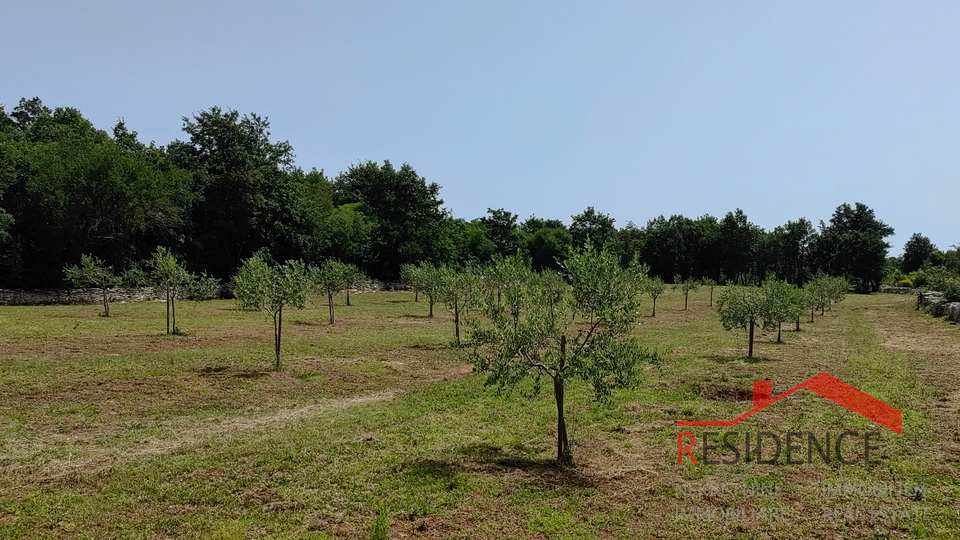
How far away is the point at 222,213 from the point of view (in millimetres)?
58156

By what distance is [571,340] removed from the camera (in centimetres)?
1212

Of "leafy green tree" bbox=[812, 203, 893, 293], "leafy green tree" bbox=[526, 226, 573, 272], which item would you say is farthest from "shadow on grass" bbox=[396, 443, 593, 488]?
"leafy green tree" bbox=[812, 203, 893, 293]

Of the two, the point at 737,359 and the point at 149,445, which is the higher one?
the point at 737,359

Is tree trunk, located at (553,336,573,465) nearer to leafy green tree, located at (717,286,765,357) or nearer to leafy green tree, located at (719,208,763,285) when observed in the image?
leafy green tree, located at (717,286,765,357)

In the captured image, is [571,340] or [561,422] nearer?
[561,422]

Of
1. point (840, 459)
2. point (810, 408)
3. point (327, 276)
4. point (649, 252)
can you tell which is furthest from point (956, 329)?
point (649, 252)

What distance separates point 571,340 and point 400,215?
6939 centimetres

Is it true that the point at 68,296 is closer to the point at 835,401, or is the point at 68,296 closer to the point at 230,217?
the point at 230,217

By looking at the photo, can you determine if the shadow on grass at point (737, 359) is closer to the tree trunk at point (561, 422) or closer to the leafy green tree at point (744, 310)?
the leafy green tree at point (744, 310)

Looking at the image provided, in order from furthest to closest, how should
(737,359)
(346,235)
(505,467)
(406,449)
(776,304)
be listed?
(346,235), (776,304), (737,359), (406,449), (505,467)

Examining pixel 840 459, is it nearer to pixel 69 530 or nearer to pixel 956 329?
pixel 69 530

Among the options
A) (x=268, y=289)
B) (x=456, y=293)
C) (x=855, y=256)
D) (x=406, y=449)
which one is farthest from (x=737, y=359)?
(x=855, y=256)

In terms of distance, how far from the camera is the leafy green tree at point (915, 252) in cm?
12025

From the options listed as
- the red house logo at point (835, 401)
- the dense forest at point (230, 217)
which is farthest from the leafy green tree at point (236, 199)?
the red house logo at point (835, 401)
